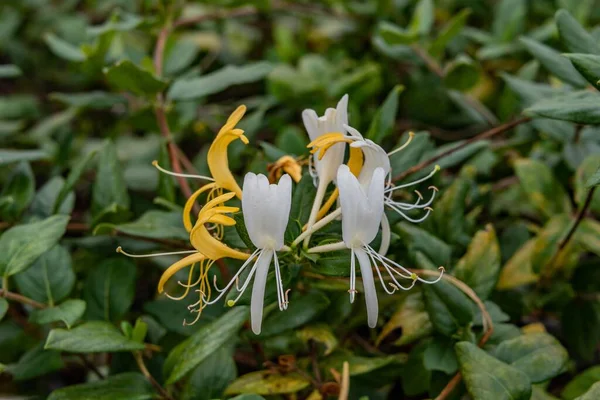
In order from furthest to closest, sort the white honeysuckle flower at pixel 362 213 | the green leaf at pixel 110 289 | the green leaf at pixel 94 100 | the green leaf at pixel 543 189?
the green leaf at pixel 94 100 < the green leaf at pixel 543 189 < the green leaf at pixel 110 289 < the white honeysuckle flower at pixel 362 213

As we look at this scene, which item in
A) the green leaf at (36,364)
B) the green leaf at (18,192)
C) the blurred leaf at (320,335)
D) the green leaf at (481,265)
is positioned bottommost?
the green leaf at (36,364)

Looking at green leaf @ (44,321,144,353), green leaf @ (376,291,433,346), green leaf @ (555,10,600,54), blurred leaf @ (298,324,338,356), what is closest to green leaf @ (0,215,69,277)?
green leaf @ (44,321,144,353)

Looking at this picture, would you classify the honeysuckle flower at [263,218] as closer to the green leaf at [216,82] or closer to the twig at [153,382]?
the twig at [153,382]

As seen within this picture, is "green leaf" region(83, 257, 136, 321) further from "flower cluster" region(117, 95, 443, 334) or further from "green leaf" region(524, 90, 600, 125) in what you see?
"green leaf" region(524, 90, 600, 125)

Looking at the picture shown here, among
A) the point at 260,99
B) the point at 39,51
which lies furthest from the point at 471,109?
the point at 39,51

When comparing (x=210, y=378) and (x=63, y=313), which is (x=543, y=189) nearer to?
(x=210, y=378)

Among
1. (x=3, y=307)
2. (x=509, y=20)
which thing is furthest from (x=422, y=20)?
(x=3, y=307)

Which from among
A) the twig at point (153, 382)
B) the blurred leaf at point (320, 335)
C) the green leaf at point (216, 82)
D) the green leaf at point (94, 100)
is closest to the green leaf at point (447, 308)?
the blurred leaf at point (320, 335)
